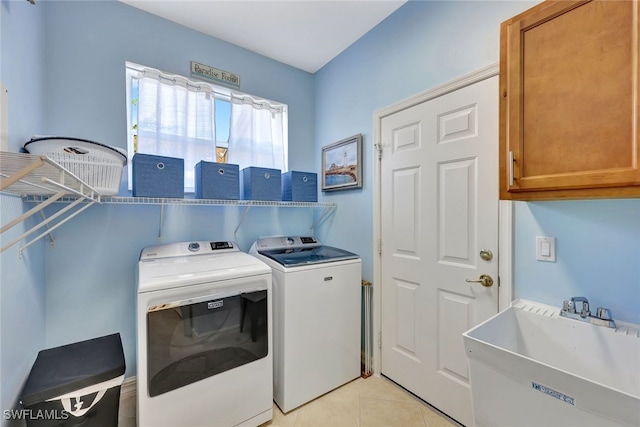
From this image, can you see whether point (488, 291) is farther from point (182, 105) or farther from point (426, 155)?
point (182, 105)

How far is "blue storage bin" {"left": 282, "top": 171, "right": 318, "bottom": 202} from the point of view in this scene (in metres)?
2.30

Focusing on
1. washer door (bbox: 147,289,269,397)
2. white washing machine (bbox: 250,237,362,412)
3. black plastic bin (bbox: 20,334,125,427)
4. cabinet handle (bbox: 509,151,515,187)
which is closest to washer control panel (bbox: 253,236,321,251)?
white washing machine (bbox: 250,237,362,412)

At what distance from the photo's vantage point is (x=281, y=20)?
2031 mm

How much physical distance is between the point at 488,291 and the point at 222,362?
159cm

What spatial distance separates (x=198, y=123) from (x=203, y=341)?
1662mm

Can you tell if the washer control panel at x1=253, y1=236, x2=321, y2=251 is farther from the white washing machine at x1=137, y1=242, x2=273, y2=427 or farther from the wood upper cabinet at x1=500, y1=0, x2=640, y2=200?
the wood upper cabinet at x1=500, y1=0, x2=640, y2=200

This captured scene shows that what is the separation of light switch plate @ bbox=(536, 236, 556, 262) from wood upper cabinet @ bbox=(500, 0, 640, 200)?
0.32 meters

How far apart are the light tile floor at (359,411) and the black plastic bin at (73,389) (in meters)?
0.57

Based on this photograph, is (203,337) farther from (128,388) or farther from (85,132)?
(85,132)

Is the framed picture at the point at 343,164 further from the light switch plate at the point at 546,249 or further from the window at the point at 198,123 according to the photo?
the light switch plate at the point at 546,249

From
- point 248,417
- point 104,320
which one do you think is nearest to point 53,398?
point 104,320

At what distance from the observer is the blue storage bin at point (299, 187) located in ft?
7.55

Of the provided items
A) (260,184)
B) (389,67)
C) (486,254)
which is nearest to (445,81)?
(389,67)

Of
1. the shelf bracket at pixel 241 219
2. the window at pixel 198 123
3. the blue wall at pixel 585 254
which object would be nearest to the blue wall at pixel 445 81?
the blue wall at pixel 585 254
